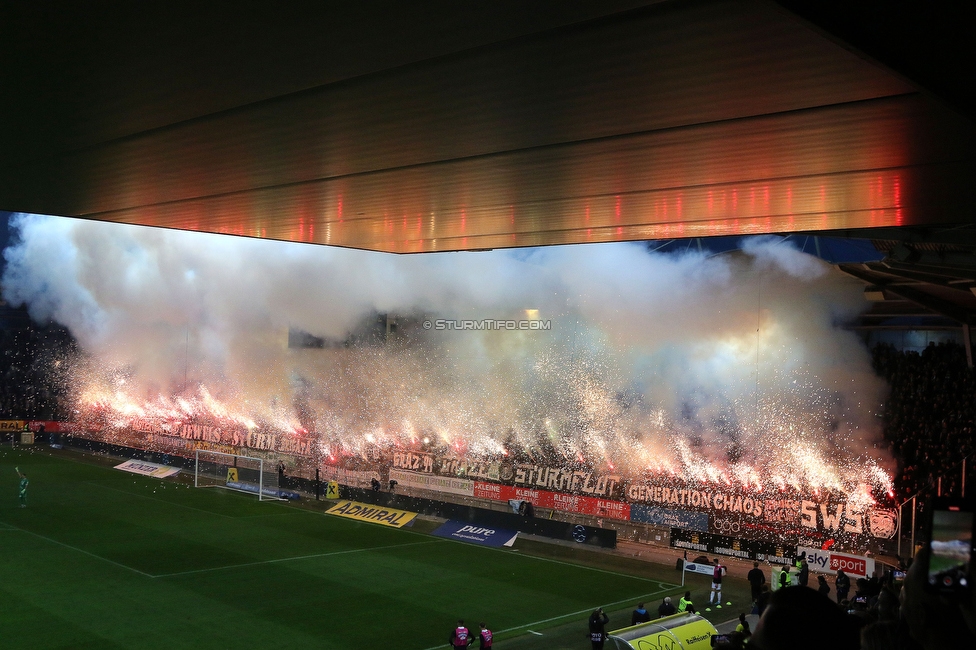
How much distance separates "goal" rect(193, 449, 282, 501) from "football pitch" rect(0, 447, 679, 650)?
11.3 feet

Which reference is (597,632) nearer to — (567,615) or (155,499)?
(567,615)

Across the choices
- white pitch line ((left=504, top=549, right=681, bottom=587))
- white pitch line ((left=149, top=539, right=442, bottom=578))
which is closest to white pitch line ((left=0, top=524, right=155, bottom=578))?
white pitch line ((left=149, top=539, right=442, bottom=578))

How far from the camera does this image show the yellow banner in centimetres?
3041

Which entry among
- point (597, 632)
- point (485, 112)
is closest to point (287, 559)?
point (597, 632)

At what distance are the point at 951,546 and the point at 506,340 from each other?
130ft

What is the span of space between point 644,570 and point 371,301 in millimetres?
25414

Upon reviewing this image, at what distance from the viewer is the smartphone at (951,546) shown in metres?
3.44

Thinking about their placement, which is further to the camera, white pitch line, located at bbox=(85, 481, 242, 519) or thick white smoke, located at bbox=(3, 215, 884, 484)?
thick white smoke, located at bbox=(3, 215, 884, 484)

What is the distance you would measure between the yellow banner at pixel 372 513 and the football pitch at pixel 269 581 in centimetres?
43

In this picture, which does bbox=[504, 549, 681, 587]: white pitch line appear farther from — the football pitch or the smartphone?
the smartphone

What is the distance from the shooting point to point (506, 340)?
1711 inches

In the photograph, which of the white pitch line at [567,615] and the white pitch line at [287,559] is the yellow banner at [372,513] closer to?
the white pitch line at [287,559]

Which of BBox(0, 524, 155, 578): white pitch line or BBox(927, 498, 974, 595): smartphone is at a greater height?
BBox(927, 498, 974, 595): smartphone

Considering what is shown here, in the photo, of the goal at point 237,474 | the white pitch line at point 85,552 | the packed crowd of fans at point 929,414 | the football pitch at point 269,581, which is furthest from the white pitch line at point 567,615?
the goal at point 237,474
